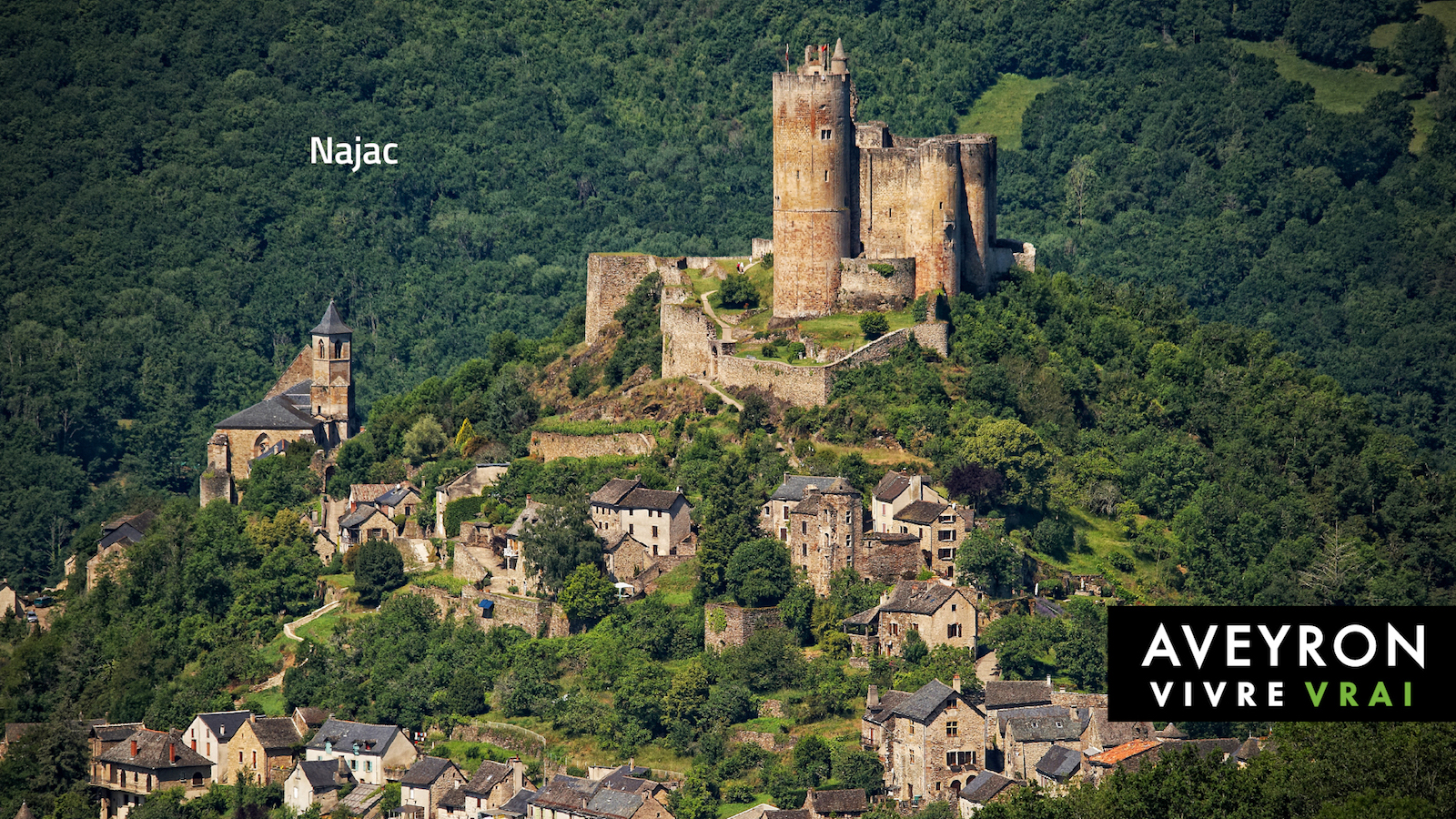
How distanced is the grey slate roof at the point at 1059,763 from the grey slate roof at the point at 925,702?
325 centimetres

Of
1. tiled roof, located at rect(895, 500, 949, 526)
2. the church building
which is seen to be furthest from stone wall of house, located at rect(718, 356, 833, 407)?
the church building

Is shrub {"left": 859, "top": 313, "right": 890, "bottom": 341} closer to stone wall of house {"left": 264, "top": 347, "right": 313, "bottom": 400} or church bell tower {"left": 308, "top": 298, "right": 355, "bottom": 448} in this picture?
church bell tower {"left": 308, "top": 298, "right": 355, "bottom": 448}

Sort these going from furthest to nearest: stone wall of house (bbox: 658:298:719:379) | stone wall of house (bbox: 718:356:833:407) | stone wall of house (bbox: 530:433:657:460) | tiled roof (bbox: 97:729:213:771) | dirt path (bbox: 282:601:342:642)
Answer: stone wall of house (bbox: 658:298:719:379) < stone wall of house (bbox: 530:433:657:460) < dirt path (bbox: 282:601:342:642) < stone wall of house (bbox: 718:356:833:407) < tiled roof (bbox: 97:729:213:771)

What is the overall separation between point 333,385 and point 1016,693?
1666 inches

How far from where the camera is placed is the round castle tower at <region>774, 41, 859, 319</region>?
87500 millimetres

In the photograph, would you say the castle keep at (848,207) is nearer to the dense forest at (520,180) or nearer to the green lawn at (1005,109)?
the dense forest at (520,180)

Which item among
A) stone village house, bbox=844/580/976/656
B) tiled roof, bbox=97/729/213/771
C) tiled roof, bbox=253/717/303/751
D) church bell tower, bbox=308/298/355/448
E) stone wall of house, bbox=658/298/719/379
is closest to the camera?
stone village house, bbox=844/580/976/656

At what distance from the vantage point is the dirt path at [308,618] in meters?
87.3

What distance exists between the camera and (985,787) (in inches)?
2749

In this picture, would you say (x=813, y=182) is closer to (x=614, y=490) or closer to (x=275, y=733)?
(x=614, y=490)

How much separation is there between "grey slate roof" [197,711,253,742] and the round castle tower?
23.9 m

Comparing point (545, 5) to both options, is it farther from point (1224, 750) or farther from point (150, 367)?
point (1224, 750)

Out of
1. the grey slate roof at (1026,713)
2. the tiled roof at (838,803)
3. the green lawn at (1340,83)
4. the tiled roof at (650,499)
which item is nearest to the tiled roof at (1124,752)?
the grey slate roof at (1026,713)

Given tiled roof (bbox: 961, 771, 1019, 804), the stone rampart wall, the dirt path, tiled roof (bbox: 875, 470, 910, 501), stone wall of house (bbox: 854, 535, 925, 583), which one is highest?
the stone rampart wall
